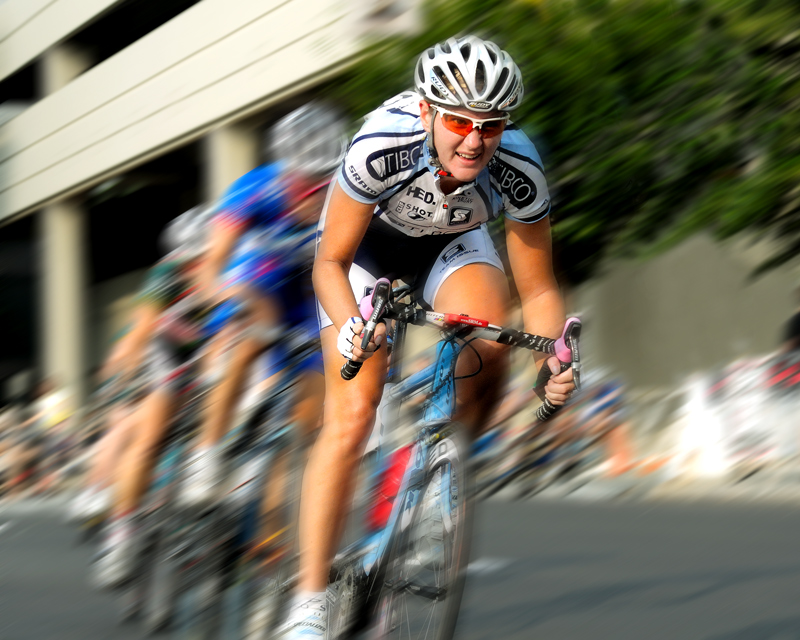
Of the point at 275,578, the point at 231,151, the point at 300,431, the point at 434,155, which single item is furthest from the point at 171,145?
the point at 434,155

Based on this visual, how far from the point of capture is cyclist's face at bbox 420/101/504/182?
2926 mm

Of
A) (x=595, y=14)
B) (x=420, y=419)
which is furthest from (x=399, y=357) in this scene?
(x=595, y=14)

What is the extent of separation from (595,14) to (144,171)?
1399 centimetres

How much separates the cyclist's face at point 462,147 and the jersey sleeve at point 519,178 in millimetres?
176

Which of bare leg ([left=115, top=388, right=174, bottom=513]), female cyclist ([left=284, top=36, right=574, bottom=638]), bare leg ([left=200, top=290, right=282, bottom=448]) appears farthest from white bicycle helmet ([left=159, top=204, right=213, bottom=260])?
female cyclist ([left=284, top=36, right=574, bottom=638])

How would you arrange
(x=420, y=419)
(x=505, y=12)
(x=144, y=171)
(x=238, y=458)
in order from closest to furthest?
(x=420, y=419) < (x=238, y=458) < (x=505, y=12) < (x=144, y=171)

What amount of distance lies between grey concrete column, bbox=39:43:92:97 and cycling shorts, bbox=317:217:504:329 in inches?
703

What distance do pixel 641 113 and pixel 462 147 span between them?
104 inches

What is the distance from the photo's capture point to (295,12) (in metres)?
12.4

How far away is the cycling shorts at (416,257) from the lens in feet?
11.3

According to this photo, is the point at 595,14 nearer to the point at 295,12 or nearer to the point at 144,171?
the point at 295,12

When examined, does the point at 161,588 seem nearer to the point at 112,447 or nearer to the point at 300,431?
the point at 300,431

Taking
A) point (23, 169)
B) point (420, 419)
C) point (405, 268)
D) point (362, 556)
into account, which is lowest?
point (362, 556)

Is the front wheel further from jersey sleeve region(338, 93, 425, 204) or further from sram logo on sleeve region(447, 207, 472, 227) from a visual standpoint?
jersey sleeve region(338, 93, 425, 204)
